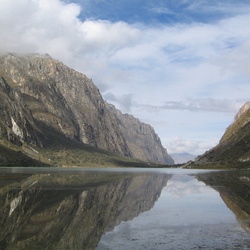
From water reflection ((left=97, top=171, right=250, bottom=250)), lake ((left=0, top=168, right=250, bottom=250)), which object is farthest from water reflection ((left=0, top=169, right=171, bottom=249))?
water reflection ((left=97, top=171, right=250, bottom=250))

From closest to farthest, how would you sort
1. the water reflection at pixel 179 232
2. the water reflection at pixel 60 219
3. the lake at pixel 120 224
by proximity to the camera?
the water reflection at pixel 179 232 → the lake at pixel 120 224 → the water reflection at pixel 60 219

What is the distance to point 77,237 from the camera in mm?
28453

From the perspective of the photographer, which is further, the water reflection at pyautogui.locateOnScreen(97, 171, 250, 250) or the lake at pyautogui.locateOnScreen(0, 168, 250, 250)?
the lake at pyautogui.locateOnScreen(0, 168, 250, 250)

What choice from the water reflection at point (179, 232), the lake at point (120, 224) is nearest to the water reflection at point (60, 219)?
the lake at point (120, 224)

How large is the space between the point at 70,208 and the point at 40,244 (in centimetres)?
1782

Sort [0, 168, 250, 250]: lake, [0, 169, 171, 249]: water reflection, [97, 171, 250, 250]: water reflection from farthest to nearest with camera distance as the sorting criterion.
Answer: [0, 169, 171, 249]: water reflection, [0, 168, 250, 250]: lake, [97, 171, 250, 250]: water reflection

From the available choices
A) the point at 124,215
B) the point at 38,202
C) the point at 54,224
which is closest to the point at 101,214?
the point at 124,215

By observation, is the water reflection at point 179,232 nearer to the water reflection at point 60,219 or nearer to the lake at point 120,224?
the lake at point 120,224

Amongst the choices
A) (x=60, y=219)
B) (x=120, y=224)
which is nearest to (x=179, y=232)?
(x=120, y=224)

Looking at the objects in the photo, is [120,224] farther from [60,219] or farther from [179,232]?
[179,232]

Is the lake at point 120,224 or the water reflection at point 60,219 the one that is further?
the water reflection at point 60,219

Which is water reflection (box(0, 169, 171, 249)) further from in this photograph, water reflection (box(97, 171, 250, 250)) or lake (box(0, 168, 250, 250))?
water reflection (box(97, 171, 250, 250))

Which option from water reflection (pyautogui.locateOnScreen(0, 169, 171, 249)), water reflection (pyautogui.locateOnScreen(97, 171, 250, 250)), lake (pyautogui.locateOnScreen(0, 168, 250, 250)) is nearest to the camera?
water reflection (pyautogui.locateOnScreen(97, 171, 250, 250))

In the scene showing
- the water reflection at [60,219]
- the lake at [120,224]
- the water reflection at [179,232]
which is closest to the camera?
the water reflection at [179,232]
